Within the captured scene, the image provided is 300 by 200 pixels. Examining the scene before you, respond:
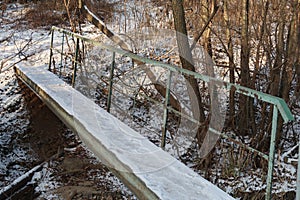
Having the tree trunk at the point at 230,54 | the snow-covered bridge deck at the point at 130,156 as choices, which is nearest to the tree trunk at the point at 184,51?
the tree trunk at the point at 230,54

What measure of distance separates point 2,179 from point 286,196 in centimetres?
383

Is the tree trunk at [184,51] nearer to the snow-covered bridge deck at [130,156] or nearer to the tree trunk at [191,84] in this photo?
the tree trunk at [191,84]

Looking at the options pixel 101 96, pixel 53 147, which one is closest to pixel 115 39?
pixel 101 96

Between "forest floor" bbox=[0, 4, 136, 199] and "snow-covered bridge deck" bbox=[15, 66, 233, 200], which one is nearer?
"snow-covered bridge deck" bbox=[15, 66, 233, 200]

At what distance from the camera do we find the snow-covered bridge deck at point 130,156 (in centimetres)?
264

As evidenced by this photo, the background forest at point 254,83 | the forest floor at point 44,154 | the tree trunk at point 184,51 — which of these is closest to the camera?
the forest floor at point 44,154

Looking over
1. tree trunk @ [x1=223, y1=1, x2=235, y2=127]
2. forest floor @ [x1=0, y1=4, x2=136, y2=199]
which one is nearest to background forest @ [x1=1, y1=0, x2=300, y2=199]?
tree trunk @ [x1=223, y1=1, x2=235, y2=127]

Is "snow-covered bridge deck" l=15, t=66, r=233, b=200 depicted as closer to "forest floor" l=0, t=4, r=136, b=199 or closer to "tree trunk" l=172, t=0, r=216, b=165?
"forest floor" l=0, t=4, r=136, b=199

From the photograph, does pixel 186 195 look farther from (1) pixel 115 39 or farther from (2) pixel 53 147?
(1) pixel 115 39

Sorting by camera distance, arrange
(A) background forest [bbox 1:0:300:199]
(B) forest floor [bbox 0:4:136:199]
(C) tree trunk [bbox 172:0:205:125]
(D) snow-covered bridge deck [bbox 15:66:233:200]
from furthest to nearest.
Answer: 1. (A) background forest [bbox 1:0:300:199]
2. (C) tree trunk [bbox 172:0:205:125]
3. (B) forest floor [bbox 0:4:136:199]
4. (D) snow-covered bridge deck [bbox 15:66:233:200]

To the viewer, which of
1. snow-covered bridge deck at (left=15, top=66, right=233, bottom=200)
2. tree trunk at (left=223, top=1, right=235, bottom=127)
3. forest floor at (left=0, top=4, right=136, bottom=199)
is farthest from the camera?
tree trunk at (left=223, top=1, right=235, bottom=127)

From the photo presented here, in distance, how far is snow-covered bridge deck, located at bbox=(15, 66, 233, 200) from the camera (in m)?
2.64

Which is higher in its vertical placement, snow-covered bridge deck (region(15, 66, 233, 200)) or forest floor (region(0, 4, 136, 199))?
snow-covered bridge deck (region(15, 66, 233, 200))

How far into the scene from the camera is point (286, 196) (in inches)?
194
